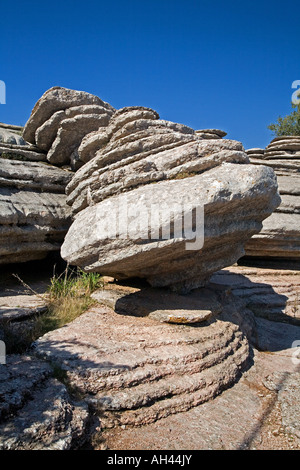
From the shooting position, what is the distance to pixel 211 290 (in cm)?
691

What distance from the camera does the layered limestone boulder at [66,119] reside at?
8.05 metres

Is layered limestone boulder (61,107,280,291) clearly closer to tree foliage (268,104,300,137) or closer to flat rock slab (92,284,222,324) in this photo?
flat rock slab (92,284,222,324)

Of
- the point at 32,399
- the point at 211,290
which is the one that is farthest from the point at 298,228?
the point at 32,399

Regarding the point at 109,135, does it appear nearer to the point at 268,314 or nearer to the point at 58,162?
the point at 58,162

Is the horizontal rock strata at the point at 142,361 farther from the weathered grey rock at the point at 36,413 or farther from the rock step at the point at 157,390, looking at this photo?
the weathered grey rock at the point at 36,413

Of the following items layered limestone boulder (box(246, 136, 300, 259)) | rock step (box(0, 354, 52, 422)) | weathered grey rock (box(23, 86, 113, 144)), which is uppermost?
weathered grey rock (box(23, 86, 113, 144))

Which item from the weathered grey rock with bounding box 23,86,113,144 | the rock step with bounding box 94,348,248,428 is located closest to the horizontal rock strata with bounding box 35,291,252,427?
the rock step with bounding box 94,348,248,428

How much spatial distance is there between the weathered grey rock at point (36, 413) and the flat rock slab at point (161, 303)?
207 centimetres

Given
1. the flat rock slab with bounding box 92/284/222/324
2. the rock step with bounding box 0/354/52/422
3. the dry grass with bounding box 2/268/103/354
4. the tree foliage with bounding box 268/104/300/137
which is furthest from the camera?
the tree foliage with bounding box 268/104/300/137

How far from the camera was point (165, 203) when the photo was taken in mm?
4824

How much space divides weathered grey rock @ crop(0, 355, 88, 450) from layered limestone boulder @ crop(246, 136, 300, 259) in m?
7.86

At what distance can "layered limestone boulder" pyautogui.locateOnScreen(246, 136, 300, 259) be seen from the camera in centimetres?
1020

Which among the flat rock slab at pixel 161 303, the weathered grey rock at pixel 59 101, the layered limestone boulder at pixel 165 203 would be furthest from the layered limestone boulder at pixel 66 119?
the flat rock slab at pixel 161 303
